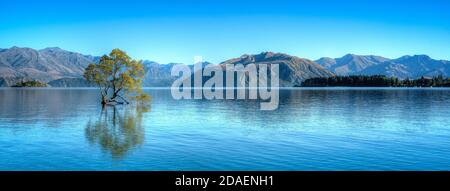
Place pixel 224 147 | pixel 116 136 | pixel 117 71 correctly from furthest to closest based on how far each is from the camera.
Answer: pixel 117 71 → pixel 116 136 → pixel 224 147

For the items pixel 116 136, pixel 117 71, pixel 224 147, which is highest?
pixel 117 71

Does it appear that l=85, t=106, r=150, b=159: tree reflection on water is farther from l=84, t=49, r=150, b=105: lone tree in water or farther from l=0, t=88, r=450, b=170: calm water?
l=84, t=49, r=150, b=105: lone tree in water

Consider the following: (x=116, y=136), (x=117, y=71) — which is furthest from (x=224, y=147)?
(x=117, y=71)

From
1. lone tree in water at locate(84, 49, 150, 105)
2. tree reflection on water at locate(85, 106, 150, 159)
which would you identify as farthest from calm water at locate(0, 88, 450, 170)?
lone tree in water at locate(84, 49, 150, 105)

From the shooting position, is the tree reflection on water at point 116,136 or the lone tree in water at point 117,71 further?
the lone tree in water at point 117,71

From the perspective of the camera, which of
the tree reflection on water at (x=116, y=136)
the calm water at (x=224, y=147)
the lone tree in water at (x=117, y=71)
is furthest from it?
the lone tree in water at (x=117, y=71)

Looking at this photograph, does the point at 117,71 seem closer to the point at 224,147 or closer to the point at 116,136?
the point at 116,136

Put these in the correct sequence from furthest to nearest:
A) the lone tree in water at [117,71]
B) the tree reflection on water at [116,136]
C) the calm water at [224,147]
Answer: the lone tree in water at [117,71] < the tree reflection on water at [116,136] < the calm water at [224,147]

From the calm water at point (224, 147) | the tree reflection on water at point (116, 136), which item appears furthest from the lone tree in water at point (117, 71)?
the calm water at point (224, 147)

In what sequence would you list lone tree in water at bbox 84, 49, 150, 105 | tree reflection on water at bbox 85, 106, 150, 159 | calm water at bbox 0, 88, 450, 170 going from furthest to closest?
lone tree in water at bbox 84, 49, 150, 105 < tree reflection on water at bbox 85, 106, 150, 159 < calm water at bbox 0, 88, 450, 170

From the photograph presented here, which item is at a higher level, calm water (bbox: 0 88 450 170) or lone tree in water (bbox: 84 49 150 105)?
lone tree in water (bbox: 84 49 150 105)

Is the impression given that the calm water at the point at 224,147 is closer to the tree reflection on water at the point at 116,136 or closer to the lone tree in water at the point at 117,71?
the tree reflection on water at the point at 116,136

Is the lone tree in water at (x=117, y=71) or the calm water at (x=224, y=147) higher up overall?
the lone tree in water at (x=117, y=71)
